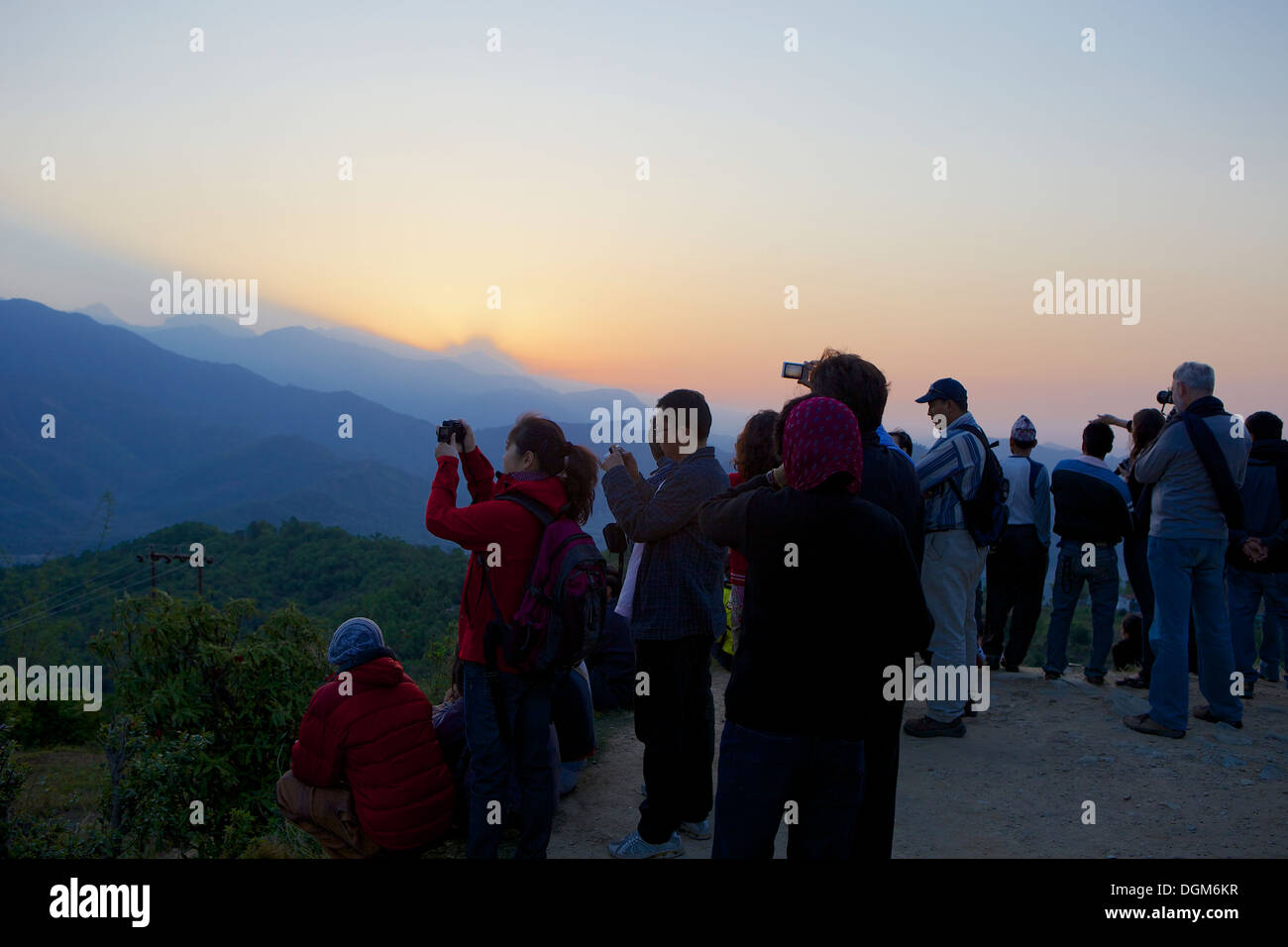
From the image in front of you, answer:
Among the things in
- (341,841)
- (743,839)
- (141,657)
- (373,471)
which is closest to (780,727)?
(743,839)

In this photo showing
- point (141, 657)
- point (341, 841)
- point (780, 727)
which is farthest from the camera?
point (141, 657)

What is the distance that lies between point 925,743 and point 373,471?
659 feet

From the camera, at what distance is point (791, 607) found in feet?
7.63

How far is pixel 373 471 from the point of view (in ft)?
639

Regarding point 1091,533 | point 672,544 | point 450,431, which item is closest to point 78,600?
point 450,431

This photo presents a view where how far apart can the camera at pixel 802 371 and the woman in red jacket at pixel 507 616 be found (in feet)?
3.27

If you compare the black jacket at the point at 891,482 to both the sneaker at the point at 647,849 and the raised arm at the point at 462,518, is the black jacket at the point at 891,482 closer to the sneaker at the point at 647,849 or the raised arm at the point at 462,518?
the raised arm at the point at 462,518

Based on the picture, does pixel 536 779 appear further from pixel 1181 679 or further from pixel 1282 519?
pixel 1282 519

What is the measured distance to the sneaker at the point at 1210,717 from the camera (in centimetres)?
523

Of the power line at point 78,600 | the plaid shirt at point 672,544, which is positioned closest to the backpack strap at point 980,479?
the plaid shirt at point 672,544

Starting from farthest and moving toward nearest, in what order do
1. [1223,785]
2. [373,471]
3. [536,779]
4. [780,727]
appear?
[373,471] < [1223,785] < [536,779] < [780,727]

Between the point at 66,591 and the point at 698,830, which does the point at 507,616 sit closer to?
the point at 698,830
